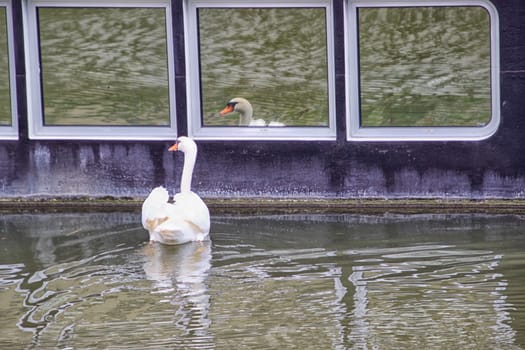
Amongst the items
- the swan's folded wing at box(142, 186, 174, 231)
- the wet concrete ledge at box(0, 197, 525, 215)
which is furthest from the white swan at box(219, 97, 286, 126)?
the swan's folded wing at box(142, 186, 174, 231)

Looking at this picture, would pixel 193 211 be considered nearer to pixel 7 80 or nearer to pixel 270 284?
pixel 270 284

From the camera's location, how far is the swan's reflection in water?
23.0ft

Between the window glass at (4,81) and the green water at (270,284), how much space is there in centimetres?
101

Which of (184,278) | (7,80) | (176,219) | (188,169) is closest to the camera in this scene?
(184,278)

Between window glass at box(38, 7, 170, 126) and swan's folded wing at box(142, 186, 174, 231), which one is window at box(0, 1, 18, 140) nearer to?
window glass at box(38, 7, 170, 126)

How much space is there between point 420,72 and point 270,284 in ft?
10.7

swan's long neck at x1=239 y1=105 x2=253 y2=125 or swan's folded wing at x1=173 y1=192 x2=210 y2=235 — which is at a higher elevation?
swan's long neck at x1=239 y1=105 x2=253 y2=125

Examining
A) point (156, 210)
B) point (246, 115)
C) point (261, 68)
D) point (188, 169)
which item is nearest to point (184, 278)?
point (156, 210)

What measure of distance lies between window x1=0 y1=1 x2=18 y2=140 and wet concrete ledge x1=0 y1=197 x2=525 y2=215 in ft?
2.05

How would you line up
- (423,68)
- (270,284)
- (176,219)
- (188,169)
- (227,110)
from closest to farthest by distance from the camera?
(270,284)
(176,219)
(188,169)
(423,68)
(227,110)

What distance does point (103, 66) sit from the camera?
10.6 meters

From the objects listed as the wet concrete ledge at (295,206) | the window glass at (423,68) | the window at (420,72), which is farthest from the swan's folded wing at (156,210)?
the window glass at (423,68)

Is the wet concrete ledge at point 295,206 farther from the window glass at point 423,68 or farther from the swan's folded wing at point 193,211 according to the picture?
the swan's folded wing at point 193,211

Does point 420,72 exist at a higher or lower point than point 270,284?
higher
